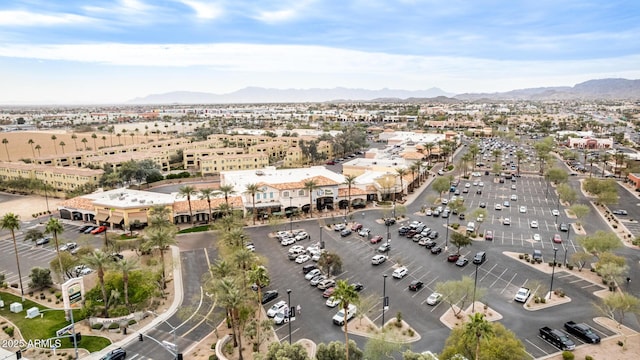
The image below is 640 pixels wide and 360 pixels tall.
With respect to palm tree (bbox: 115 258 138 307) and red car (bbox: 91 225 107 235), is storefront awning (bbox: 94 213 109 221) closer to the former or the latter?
red car (bbox: 91 225 107 235)

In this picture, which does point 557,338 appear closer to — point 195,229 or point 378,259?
point 378,259

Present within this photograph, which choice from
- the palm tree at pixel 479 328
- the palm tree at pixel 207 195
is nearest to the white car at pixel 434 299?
the palm tree at pixel 479 328

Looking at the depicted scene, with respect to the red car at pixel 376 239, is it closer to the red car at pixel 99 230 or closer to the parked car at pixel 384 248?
the parked car at pixel 384 248

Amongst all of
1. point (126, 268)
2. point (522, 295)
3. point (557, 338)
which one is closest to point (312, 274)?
point (126, 268)

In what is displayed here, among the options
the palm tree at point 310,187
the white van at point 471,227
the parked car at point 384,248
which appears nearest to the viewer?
the parked car at point 384,248

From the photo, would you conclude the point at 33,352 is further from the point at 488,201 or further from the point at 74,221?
the point at 488,201
